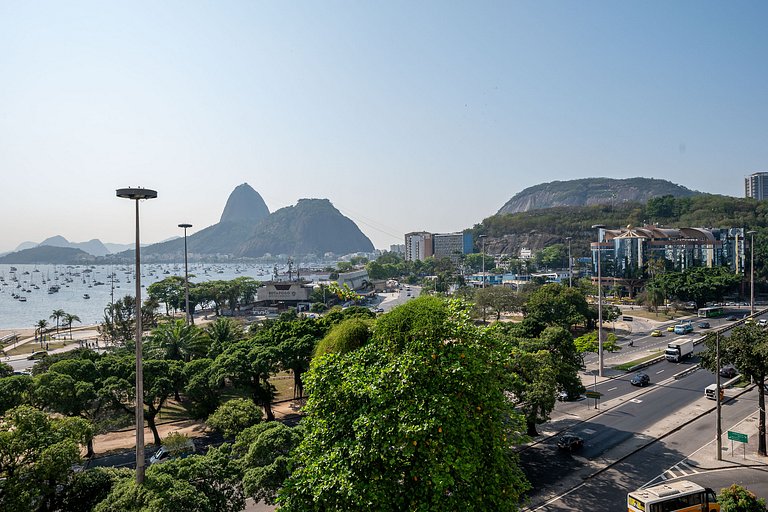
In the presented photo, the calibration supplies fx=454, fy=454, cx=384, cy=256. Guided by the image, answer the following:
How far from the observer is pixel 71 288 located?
18062cm

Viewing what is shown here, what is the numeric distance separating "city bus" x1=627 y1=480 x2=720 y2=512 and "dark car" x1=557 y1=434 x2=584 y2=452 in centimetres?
697

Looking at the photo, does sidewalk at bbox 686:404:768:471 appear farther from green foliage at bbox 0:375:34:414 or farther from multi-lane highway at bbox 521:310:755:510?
green foliage at bbox 0:375:34:414

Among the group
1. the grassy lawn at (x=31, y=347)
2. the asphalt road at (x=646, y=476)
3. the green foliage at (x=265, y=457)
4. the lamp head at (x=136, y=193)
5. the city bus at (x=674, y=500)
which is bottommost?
the grassy lawn at (x=31, y=347)

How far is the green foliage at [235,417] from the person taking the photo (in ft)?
67.0

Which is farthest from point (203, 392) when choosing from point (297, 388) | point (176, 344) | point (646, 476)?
point (646, 476)

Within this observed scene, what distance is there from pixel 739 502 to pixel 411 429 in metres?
11.8

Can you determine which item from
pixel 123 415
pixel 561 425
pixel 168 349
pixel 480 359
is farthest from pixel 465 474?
pixel 168 349

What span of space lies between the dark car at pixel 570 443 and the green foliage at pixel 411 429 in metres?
11.4

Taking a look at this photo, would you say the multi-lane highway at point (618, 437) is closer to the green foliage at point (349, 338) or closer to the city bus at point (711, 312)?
the green foliage at point (349, 338)

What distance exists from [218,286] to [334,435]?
82.8 meters

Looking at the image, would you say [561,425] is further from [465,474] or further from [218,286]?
[218,286]

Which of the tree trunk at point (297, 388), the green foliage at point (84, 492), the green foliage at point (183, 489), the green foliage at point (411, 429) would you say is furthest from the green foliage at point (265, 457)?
the tree trunk at point (297, 388)

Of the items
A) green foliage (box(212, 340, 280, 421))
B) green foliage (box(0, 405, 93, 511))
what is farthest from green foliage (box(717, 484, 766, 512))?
green foliage (box(212, 340, 280, 421))

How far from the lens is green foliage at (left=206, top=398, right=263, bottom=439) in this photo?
804 inches
